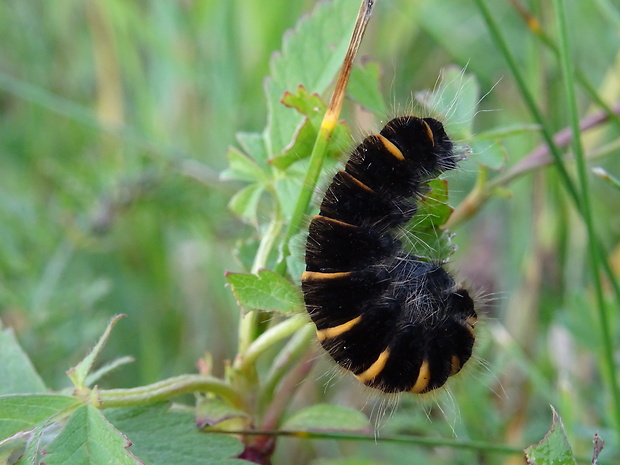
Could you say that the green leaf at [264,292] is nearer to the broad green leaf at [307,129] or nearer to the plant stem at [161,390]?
the plant stem at [161,390]

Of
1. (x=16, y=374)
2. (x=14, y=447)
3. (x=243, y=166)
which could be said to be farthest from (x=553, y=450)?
(x=16, y=374)

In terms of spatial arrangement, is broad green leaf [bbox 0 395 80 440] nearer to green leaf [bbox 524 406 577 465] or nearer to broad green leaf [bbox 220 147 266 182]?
broad green leaf [bbox 220 147 266 182]

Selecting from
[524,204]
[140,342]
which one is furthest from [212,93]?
[524,204]

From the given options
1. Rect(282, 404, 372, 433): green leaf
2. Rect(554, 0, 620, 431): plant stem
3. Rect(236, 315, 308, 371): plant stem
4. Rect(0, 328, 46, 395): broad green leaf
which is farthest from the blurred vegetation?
Rect(0, 328, 46, 395): broad green leaf

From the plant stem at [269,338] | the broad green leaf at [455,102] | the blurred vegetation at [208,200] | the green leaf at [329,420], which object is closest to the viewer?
the plant stem at [269,338]

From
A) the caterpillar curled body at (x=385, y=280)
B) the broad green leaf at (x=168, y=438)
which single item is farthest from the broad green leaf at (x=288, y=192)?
the broad green leaf at (x=168, y=438)
